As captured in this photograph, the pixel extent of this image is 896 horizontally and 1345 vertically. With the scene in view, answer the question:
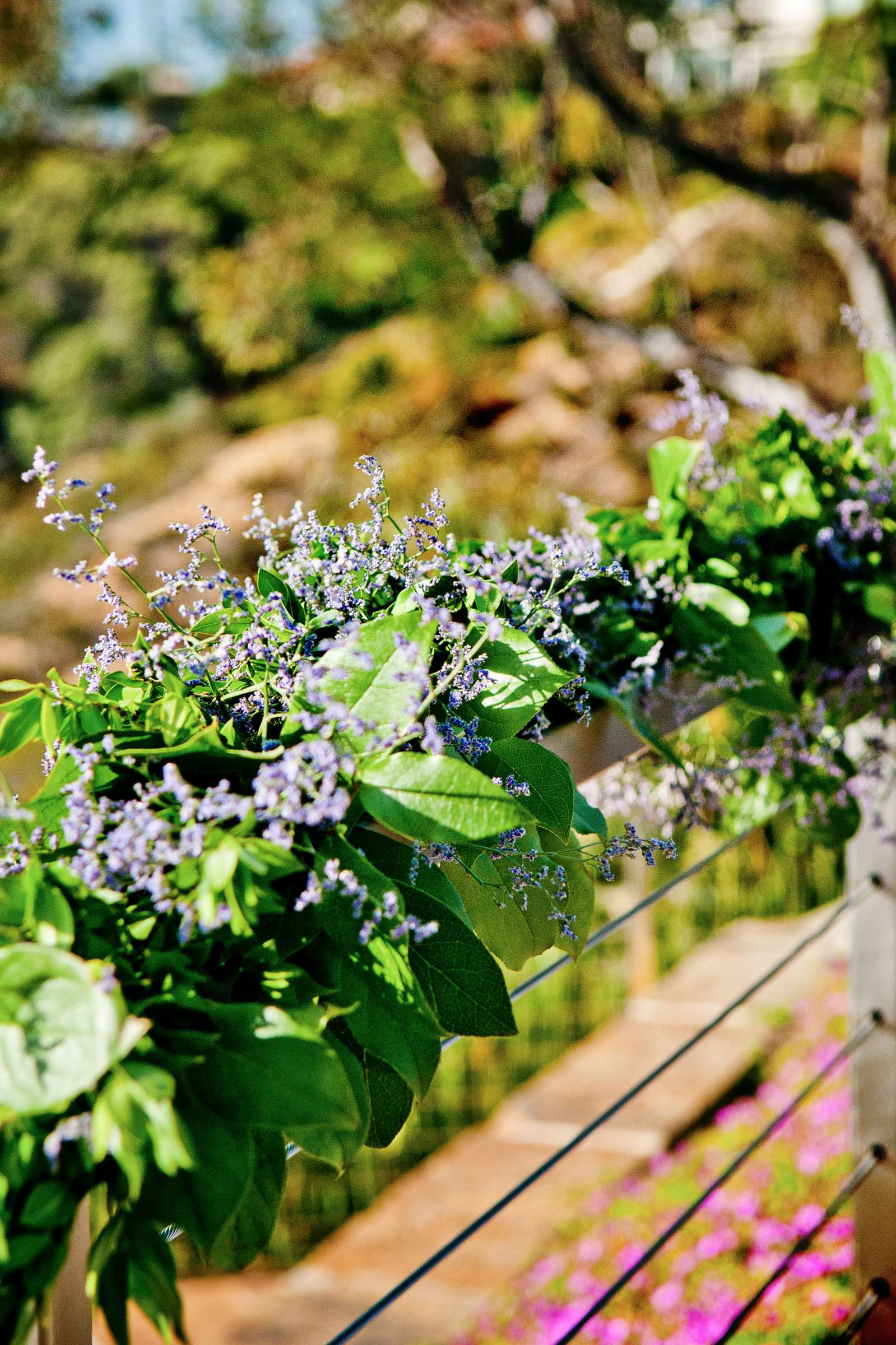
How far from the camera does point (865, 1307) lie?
4.63 ft

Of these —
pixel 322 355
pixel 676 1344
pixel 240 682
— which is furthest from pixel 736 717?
pixel 322 355

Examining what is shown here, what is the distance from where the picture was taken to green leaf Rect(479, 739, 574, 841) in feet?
2.18

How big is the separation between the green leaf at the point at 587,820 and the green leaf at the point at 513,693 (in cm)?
8

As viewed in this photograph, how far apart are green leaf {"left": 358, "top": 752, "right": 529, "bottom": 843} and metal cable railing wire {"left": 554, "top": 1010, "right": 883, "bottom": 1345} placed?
0.57 metres

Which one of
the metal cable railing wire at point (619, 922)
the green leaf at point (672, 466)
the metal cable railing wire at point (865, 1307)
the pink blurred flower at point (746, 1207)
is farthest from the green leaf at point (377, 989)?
the pink blurred flower at point (746, 1207)

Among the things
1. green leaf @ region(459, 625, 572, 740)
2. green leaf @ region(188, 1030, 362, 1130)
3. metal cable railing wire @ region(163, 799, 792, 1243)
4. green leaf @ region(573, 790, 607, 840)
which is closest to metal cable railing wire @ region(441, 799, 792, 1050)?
metal cable railing wire @ region(163, 799, 792, 1243)

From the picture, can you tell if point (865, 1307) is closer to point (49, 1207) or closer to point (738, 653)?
point (738, 653)

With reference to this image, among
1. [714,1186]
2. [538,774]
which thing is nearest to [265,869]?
[538,774]

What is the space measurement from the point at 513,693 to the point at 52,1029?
1.04 feet

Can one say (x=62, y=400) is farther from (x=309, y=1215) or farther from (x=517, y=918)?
(x=517, y=918)

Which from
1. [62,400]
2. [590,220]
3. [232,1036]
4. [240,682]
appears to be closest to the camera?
[232,1036]

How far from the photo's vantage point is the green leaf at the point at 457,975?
0.59m

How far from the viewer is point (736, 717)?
39.6 inches

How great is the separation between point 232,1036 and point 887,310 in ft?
14.5
